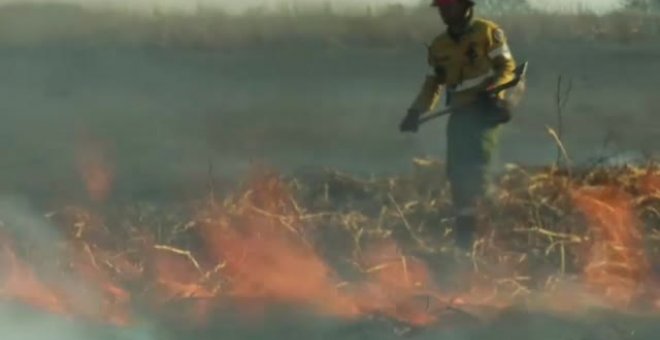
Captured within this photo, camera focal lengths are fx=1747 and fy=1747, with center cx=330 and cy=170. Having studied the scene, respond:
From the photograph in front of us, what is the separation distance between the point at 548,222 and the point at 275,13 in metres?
1.80

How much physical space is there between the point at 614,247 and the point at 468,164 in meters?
0.80

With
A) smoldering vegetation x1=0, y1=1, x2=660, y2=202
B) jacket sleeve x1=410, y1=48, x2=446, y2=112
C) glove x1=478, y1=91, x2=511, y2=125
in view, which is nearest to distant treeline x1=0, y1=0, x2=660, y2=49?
smoldering vegetation x1=0, y1=1, x2=660, y2=202

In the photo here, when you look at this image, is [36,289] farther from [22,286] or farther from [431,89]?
[431,89]

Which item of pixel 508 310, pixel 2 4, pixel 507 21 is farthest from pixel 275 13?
pixel 508 310

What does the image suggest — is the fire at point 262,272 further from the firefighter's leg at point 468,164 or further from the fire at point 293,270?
the firefighter's leg at point 468,164

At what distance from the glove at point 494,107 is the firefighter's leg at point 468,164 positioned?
5cm

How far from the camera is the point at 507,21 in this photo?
1068 centimetres

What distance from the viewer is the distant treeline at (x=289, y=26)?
30.0 feet

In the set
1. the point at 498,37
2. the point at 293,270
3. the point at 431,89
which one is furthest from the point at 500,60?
the point at 293,270

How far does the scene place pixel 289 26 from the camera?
9734 millimetres

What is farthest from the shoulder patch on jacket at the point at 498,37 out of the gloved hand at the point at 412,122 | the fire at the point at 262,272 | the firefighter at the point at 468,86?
the fire at the point at 262,272

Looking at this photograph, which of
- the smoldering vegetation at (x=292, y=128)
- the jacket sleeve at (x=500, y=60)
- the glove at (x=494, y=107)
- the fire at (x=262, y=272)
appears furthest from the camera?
the smoldering vegetation at (x=292, y=128)

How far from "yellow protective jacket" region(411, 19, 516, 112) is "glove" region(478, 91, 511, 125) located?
4cm

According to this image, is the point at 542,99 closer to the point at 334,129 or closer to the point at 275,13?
the point at 334,129
